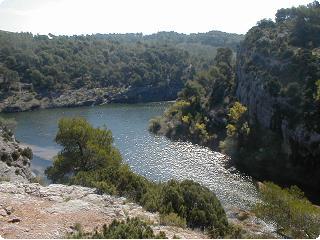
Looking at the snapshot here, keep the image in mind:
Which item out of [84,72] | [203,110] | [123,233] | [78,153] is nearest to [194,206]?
[123,233]

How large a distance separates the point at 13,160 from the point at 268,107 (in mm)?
41595

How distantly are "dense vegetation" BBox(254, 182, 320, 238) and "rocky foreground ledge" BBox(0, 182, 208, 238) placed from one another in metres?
15.1

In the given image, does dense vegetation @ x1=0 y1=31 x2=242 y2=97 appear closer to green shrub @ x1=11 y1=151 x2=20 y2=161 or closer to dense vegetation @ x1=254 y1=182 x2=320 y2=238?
green shrub @ x1=11 y1=151 x2=20 y2=161

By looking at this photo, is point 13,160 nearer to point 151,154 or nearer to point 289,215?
point 151,154

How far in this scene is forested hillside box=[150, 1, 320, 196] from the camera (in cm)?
6606

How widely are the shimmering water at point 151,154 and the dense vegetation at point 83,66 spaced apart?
28446mm

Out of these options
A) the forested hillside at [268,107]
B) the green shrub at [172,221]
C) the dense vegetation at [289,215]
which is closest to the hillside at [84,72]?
the forested hillside at [268,107]

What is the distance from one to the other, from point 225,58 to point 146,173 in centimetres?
6367

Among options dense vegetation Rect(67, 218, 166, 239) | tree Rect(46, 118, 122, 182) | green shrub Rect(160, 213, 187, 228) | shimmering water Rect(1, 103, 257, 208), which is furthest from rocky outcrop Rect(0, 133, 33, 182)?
dense vegetation Rect(67, 218, 166, 239)

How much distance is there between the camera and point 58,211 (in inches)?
835

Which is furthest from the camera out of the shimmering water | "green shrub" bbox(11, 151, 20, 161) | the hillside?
the hillside

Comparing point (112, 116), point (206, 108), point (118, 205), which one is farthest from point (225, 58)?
point (118, 205)

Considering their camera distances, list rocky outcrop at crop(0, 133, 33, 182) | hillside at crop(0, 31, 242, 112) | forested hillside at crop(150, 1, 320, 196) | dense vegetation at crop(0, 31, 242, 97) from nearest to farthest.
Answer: rocky outcrop at crop(0, 133, 33, 182)
forested hillside at crop(150, 1, 320, 196)
hillside at crop(0, 31, 242, 112)
dense vegetation at crop(0, 31, 242, 97)

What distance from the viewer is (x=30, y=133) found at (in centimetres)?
10244
